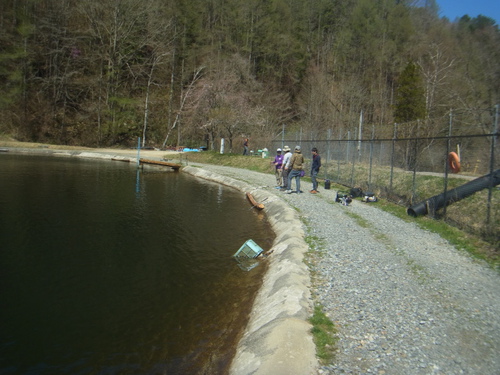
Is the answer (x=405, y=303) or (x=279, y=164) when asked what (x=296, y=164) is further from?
(x=405, y=303)

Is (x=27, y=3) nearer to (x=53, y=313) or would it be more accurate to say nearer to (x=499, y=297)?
(x=53, y=313)

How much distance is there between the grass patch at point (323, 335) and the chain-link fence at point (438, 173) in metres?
5.88

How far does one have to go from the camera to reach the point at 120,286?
758 cm

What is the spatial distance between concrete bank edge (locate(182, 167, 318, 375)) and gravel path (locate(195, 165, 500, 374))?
278 mm

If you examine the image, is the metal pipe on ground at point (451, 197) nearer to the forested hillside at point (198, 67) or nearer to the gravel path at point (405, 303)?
the gravel path at point (405, 303)

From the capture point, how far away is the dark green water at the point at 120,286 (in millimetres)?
5371

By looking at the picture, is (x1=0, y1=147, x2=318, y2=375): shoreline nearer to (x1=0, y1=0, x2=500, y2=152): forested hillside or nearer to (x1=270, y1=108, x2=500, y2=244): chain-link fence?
(x1=270, y1=108, x2=500, y2=244): chain-link fence

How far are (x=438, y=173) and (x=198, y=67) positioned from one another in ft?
131

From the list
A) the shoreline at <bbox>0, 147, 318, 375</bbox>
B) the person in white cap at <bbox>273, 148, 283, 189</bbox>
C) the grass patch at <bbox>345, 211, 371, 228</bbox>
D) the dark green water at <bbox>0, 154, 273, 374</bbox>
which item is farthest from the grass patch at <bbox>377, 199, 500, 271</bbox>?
the person in white cap at <bbox>273, 148, 283, 189</bbox>

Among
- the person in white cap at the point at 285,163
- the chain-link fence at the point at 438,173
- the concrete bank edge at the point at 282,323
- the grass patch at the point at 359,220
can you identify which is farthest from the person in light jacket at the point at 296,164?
the concrete bank edge at the point at 282,323

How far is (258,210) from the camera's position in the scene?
16.0m

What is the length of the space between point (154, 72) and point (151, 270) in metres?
50.1

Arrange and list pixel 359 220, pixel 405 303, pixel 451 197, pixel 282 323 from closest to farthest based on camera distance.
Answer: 1. pixel 282 323
2. pixel 405 303
3. pixel 451 197
4. pixel 359 220

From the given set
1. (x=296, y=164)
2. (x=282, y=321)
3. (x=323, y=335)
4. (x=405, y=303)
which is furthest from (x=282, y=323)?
(x=296, y=164)
